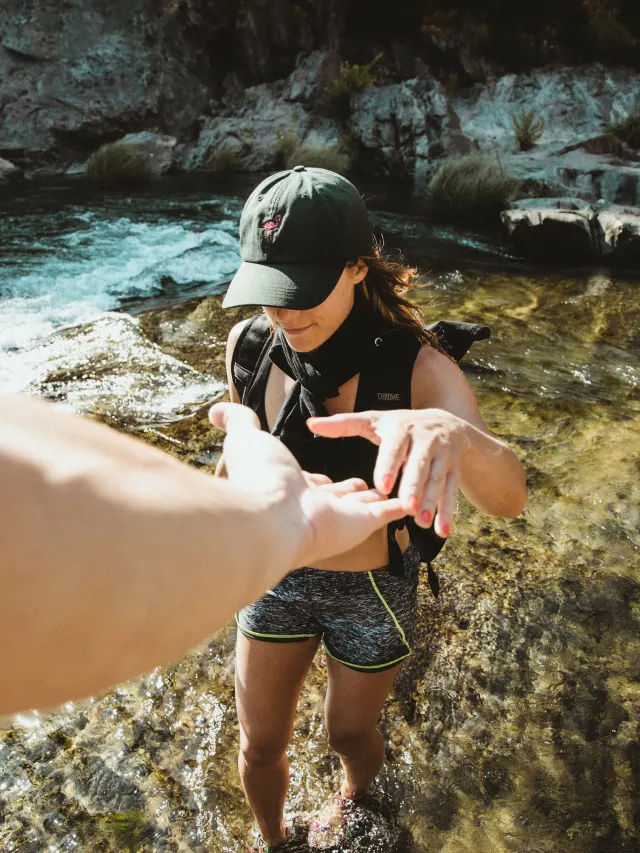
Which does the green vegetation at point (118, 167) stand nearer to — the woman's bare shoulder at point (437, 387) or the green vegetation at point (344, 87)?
the green vegetation at point (344, 87)

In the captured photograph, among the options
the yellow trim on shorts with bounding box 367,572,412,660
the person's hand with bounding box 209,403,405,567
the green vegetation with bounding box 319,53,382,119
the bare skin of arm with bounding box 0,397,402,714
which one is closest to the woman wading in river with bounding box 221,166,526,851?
the yellow trim on shorts with bounding box 367,572,412,660

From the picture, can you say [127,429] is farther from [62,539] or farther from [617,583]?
[62,539]

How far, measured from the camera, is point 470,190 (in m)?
10.0

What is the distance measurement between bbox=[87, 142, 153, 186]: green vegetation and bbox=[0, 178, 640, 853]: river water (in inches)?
298

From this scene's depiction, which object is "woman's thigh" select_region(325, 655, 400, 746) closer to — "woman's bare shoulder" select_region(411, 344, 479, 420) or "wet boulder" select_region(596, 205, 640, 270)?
"woman's bare shoulder" select_region(411, 344, 479, 420)

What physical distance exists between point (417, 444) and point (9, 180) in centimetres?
1307

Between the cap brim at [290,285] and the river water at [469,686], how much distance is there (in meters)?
1.65

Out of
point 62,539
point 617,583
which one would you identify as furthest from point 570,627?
point 62,539

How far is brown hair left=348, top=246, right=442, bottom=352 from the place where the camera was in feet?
6.00

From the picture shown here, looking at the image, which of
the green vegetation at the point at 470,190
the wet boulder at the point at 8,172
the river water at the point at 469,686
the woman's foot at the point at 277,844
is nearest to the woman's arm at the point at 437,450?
the river water at the point at 469,686

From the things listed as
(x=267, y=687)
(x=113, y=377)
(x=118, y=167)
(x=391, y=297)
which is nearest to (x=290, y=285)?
(x=391, y=297)

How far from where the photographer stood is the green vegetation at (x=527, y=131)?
1190 cm

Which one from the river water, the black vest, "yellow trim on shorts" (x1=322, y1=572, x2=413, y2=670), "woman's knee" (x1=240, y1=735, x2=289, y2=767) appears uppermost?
the black vest

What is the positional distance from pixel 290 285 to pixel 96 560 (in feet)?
4.08
